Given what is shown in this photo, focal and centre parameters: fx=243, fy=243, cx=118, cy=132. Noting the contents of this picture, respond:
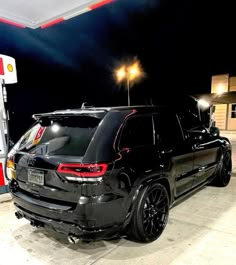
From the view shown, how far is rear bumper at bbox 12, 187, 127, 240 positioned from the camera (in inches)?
89.7

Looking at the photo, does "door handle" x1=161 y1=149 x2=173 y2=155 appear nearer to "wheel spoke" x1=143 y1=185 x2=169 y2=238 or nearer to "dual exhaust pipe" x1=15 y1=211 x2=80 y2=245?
"wheel spoke" x1=143 y1=185 x2=169 y2=238

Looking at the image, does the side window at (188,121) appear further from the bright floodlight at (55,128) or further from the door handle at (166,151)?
the bright floodlight at (55,128)

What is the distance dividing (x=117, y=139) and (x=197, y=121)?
245 cm

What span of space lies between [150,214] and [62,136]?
4.55ft

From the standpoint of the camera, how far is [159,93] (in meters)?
29.8

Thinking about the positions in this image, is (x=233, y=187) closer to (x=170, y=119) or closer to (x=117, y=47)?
(x=170, y=119)

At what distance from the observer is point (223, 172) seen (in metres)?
4.95

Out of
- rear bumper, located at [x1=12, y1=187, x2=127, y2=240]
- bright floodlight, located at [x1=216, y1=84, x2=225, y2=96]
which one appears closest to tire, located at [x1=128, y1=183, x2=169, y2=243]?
rear bumper, located at [x1=12, y1=187, x2=127, y2=240]

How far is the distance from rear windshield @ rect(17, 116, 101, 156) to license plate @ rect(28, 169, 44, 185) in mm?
204

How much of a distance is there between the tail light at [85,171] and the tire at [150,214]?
2.13 ft

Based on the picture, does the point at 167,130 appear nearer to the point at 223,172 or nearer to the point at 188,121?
the point at 188,121

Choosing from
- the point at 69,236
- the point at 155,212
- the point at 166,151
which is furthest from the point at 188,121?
the point at 69,236

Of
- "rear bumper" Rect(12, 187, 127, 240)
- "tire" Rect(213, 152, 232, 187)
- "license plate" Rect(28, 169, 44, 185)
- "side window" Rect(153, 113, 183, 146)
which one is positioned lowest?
"tire" Rect(213, 152, 232, 187)

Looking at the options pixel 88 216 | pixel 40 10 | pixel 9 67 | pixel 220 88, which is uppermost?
pixel 40 10
